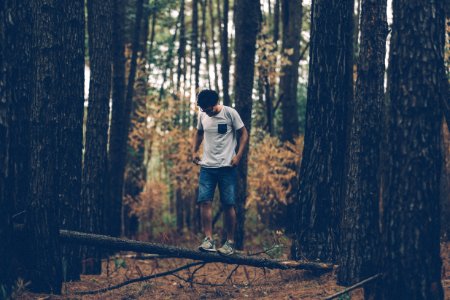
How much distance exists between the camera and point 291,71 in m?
19.9

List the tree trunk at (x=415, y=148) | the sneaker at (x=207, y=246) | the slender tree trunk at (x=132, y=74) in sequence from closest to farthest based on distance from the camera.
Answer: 1. the tree trunk at (x=415, y=148)
2. the sneaker at (x=207, y=246)
3. the slender tree trunk at (x=132, y=74)

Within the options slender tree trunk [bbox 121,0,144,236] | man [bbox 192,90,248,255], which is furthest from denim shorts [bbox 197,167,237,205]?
slender tree trunk [bbox 121,0,144,236]

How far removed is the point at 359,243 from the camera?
24.3 feet

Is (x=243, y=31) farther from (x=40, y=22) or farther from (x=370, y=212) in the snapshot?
(x=370, y=212)

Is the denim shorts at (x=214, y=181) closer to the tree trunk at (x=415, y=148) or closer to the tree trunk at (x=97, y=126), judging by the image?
the tree trunk at (x=97, y=126)

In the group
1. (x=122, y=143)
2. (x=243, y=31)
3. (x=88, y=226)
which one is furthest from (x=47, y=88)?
(x=122, y=143)

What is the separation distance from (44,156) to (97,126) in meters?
3.22

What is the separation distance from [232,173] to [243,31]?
15.4ft

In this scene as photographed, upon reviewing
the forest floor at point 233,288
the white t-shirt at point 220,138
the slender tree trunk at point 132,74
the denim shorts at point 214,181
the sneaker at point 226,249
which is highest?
the slender tree trunk at point 132,74

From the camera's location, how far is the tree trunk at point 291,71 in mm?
19875

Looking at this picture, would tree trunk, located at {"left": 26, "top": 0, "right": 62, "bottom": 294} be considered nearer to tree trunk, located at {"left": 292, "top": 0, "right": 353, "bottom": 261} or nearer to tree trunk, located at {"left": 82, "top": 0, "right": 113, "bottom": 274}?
tree trunk, located at {"left": 82, "top": 0, "right": 113, "bottom": 274}

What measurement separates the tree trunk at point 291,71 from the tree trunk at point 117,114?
6.61 m

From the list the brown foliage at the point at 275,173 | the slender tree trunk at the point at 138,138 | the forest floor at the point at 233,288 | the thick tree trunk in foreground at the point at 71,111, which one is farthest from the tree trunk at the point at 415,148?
the slender tree trunk at the point at 138,138

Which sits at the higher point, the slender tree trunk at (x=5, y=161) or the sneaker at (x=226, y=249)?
the slender tree trunk at (x=5, y=161)
